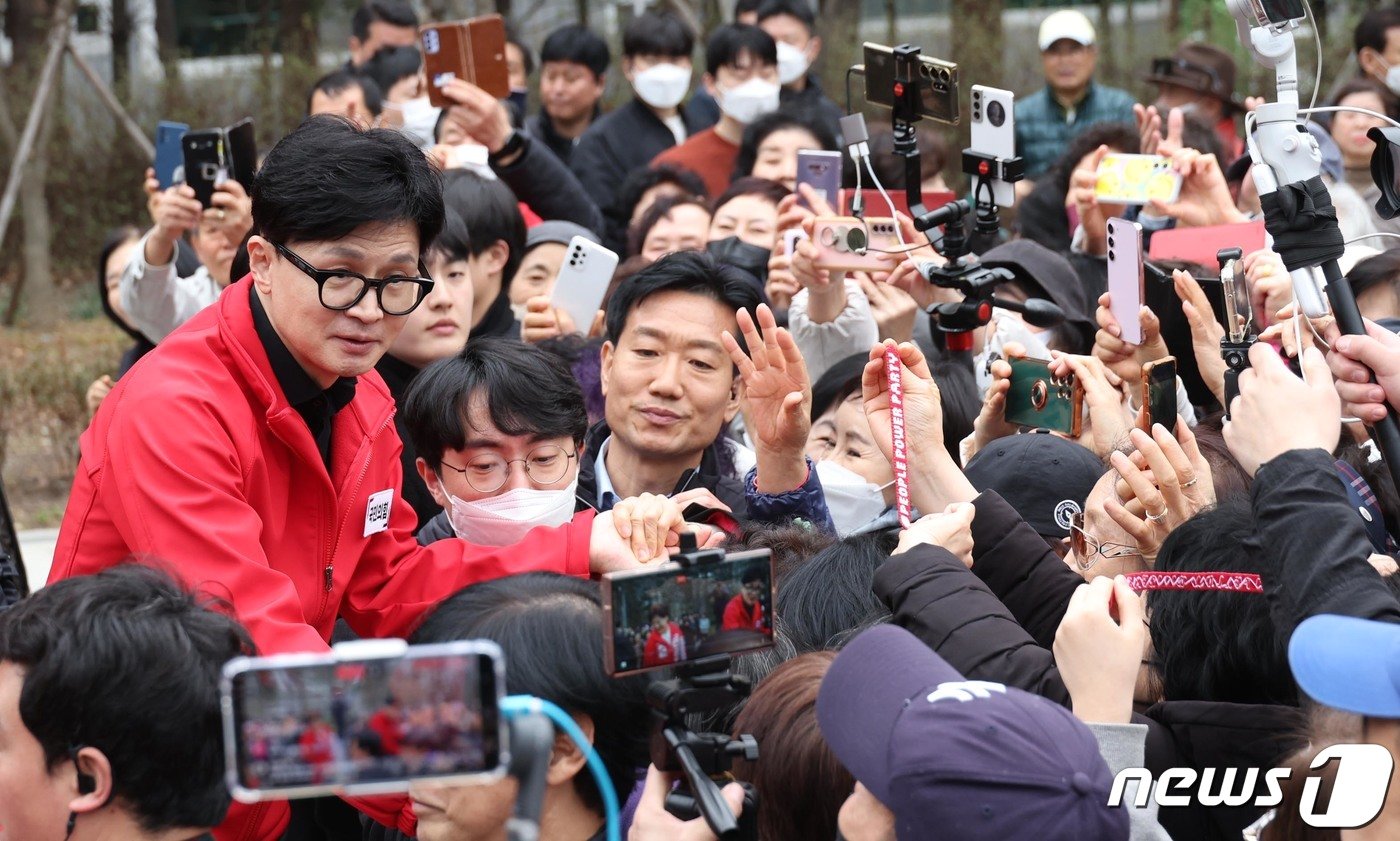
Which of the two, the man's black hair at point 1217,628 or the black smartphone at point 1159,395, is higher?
the black smartphone at point 1159,395

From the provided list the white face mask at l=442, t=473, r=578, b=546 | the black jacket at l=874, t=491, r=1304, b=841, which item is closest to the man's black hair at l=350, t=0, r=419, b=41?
the white face mask at l=442, t=473, r=578, b=546

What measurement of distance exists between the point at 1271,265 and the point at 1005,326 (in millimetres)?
980

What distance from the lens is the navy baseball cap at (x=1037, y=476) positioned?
343cm

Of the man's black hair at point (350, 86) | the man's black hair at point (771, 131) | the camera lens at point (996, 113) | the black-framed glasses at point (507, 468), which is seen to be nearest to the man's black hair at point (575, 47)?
the man's black hair at point (350, 86)

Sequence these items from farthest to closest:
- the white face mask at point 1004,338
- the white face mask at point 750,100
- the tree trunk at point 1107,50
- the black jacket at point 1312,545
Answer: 1. the tree trunk at point 1107,50
2. the white face mask at point 750,100
3. the white face mask at point 1004,338
4. the black jacket at point 1312,545

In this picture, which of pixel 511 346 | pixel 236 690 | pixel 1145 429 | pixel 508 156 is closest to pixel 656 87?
pixel 508 156

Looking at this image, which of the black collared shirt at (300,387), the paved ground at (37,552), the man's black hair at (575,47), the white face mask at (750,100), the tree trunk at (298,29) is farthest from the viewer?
the tree trunk at (298,29)

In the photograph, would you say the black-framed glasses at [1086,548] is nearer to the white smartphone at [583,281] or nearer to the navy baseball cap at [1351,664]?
the navy baseball cap at [1351,664]

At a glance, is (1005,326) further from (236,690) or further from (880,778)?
(236,690)

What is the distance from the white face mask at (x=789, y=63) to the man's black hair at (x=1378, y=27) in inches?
111

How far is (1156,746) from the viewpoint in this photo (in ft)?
8.13

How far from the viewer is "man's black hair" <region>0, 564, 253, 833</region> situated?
2107 millimetres

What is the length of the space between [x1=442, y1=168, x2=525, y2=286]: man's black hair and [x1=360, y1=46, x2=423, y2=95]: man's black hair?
10.4ft

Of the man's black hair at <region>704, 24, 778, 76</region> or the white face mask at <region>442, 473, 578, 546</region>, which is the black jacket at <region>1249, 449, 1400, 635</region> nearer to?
the white face mask at <region>442, 473, 578, 546</region>
